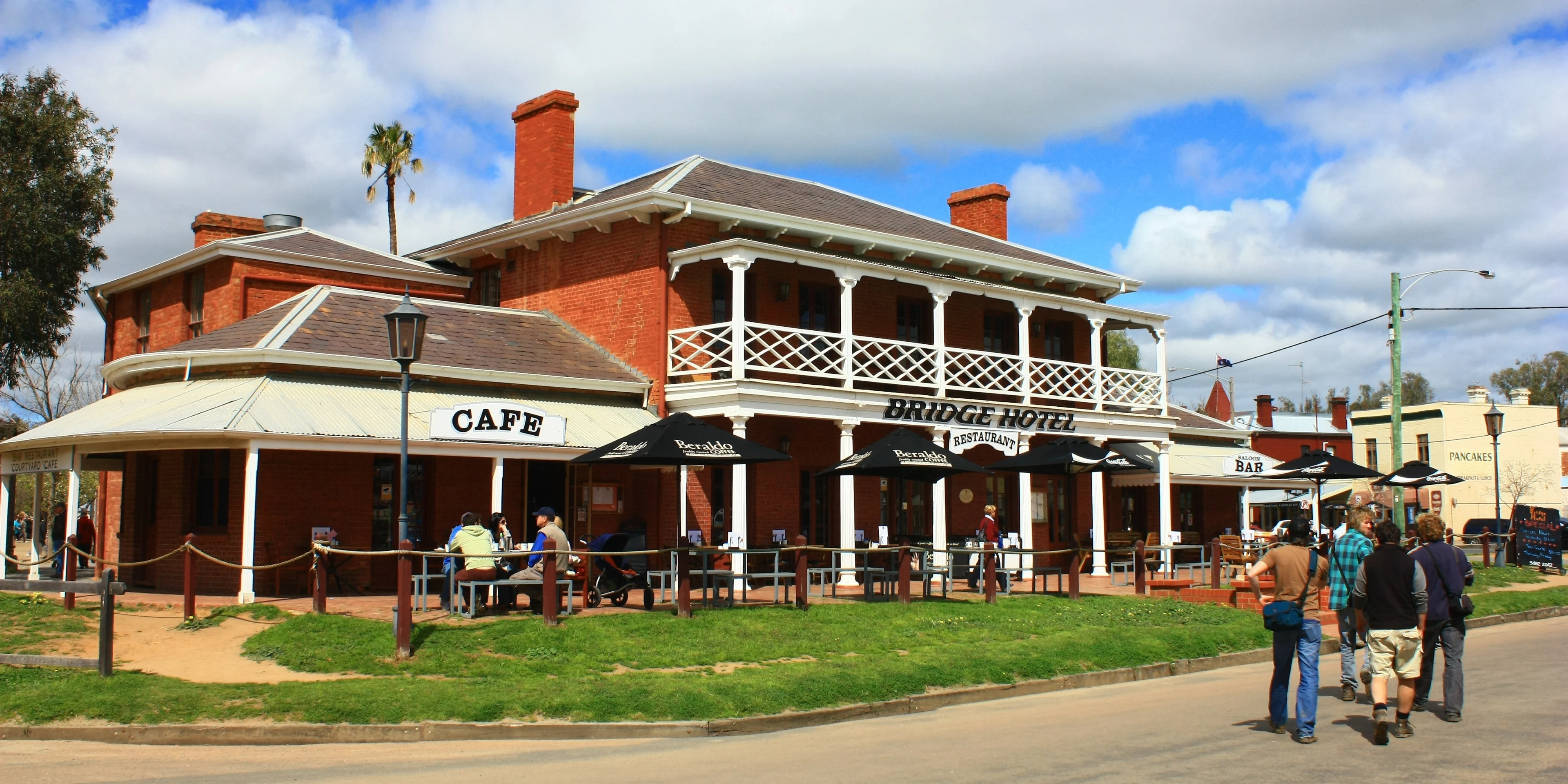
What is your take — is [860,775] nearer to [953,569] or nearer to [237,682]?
[237,682]

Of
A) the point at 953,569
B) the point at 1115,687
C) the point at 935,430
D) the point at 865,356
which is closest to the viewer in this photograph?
the point at 1115,687

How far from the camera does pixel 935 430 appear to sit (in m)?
23.1

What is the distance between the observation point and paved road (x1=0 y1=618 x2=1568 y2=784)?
820 centimetres

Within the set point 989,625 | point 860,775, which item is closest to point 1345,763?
point 860,775

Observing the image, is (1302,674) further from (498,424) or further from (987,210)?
(987,210)

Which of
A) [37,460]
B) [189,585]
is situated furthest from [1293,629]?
[37,460]

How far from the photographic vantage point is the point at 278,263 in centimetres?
2433

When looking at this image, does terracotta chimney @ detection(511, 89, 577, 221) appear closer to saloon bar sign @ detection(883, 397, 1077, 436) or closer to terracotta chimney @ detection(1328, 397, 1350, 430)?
saloon bar sign @ detection(883, 397, 1077, 436)

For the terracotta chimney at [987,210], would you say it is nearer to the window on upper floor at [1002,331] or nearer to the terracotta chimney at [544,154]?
the window on upper floor at [1002,331]

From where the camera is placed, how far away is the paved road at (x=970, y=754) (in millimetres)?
8203

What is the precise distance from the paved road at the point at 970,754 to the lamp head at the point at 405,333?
4.52 m

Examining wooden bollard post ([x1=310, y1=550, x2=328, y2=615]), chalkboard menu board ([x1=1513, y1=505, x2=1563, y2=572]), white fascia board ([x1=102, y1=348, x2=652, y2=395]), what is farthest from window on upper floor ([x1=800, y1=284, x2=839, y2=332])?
chalkboard menu board ([x1=1513, y1=505, x2=1563, y2=572])

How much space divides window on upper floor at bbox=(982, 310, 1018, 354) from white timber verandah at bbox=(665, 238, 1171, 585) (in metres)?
0.29

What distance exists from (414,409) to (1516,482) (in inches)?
1832
